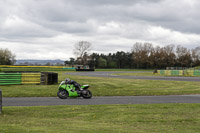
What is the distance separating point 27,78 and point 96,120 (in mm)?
17388

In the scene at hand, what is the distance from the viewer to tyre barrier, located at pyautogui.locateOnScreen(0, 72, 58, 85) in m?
24.2

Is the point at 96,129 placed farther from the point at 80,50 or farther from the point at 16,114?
the point at 80,50

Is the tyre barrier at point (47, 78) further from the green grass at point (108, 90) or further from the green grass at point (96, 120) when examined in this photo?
the green grass at point (96, 120)

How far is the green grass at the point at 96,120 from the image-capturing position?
300 inches

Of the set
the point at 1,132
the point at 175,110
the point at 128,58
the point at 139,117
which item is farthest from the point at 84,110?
the point at 128,58

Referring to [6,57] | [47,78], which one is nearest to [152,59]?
[6,57]

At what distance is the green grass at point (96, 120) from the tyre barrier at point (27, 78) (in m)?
13.4

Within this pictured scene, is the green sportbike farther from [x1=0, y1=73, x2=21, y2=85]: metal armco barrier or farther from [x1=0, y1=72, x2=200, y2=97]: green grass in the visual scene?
[x1=0, y1=73, x2=21, y2=85]: metal armco barrier

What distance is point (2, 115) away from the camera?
32.9 feet

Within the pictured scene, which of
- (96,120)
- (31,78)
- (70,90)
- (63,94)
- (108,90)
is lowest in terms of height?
(108,90)

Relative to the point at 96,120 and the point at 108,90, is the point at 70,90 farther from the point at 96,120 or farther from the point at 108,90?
the point at 96,120

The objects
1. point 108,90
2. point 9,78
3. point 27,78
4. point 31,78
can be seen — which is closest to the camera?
point 108,90

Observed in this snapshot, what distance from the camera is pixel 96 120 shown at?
9305 mm

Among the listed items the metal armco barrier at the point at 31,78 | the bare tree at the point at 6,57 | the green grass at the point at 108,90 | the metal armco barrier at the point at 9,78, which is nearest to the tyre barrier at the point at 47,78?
the metal armco barrier at the point at 31,78
